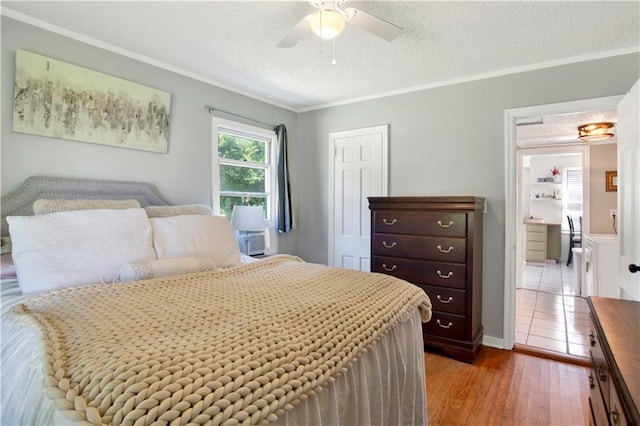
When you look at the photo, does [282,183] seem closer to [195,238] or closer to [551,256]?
[195,238]

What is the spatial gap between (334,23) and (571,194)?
7757 millimetres

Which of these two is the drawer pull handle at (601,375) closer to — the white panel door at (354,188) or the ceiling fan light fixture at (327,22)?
the ceiling fan light fixture at (327,22)

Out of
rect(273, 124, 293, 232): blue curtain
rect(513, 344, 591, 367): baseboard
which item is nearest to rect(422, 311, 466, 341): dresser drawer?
rect(513, 344, 591, 367): baseboard

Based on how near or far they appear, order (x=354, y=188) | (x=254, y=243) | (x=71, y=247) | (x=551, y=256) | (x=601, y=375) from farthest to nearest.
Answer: (x=551, y=256)
(x=354, y=188)
(x=254, y=243)
(x=71, y=247)
(x=601, y=375)

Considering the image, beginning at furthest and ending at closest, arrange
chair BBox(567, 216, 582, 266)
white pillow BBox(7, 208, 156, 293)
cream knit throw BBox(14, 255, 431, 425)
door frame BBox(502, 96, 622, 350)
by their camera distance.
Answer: chair BBox(567, 216, 582, 266) < door frame BBox(502, 96, 622, 350) < white pillow BBox(7, 208, 156, 293) < cream knit throw BBox(14, 255, 431, 425)

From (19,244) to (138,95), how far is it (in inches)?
58.5

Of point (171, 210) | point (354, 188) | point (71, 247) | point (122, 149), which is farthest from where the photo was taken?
point (354, 188)

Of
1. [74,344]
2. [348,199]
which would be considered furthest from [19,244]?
[348,199]

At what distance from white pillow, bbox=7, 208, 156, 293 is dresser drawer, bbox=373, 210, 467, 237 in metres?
1.99

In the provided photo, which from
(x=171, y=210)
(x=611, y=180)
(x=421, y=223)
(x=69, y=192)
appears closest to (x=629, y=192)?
(x=421, y=223)

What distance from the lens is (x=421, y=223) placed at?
2.86m

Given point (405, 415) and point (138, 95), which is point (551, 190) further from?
point (138, 95)

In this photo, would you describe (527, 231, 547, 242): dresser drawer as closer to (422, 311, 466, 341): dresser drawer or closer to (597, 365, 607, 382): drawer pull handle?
(422, 311, 466, 341): dresser drawer

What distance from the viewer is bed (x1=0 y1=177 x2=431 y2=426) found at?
2.35 feet
